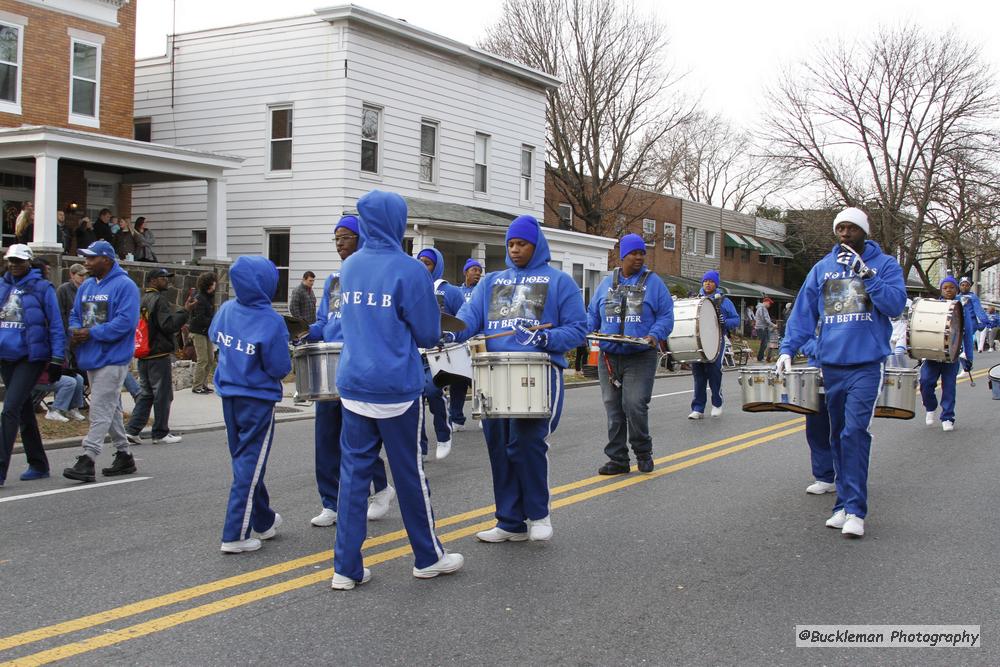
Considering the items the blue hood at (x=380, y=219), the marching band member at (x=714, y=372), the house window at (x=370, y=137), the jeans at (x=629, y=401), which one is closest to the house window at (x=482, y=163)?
the house window at (x=370, y=137)

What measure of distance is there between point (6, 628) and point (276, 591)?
1.28m

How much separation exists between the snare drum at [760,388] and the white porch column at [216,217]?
16802 millimetres

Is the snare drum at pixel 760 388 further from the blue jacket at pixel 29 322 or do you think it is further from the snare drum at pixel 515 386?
the blue jacket at pixel 29 322

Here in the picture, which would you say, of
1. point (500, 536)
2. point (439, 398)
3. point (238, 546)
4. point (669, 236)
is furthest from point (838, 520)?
point (669, 236)

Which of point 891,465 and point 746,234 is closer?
point 891,465

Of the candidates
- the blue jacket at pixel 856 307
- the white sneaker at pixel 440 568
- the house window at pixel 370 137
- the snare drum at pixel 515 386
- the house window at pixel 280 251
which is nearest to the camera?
A: the white sneaker at pixel 440 568

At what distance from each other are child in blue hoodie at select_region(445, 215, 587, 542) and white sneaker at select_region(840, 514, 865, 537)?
196cm

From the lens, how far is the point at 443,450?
991 cm

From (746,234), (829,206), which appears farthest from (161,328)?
(746,234)

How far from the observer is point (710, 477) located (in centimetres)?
877

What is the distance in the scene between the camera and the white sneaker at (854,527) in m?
6.47

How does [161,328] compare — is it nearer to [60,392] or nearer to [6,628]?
[60,392]

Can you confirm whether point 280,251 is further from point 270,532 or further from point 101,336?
point 270,532

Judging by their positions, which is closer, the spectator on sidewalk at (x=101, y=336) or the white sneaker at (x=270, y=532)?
the white sneaker at (x=270, y=532)
